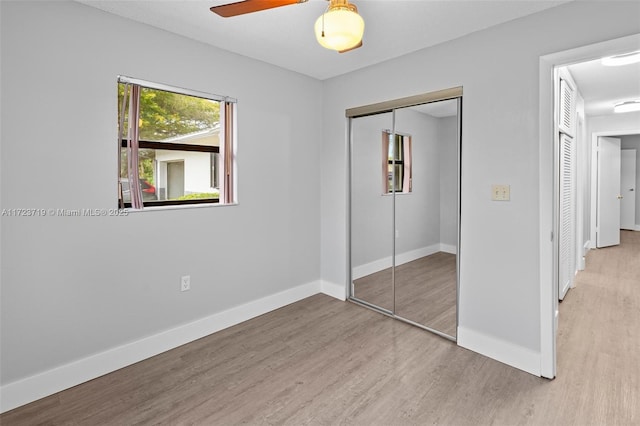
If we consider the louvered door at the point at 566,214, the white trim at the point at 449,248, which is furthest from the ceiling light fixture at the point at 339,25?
the louvered door at the point at 566,214

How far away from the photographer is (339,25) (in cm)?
155

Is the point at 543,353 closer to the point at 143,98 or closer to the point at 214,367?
the point at 214,367

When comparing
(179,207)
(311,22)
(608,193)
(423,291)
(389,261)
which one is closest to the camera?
(311,22)

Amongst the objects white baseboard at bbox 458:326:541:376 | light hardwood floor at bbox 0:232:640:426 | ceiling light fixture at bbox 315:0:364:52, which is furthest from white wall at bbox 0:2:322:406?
white baseboard at bbox 458:326:541:376

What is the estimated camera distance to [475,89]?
2.59 meters

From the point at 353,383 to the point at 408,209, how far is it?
1.67 meters

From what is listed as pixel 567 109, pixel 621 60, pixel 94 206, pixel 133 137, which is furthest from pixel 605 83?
pixel 94 206

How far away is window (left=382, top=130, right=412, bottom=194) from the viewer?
3.21m

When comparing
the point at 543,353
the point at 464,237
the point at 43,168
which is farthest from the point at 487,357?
the point at 43,168

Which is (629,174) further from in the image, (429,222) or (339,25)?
(339,25)

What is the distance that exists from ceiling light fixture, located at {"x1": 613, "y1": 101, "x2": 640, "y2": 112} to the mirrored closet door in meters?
4.34

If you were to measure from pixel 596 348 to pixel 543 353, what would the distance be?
0.77 m

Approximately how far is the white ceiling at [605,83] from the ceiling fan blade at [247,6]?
2806mm

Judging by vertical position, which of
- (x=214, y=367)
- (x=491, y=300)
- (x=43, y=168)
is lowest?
(x=214, y=367)
